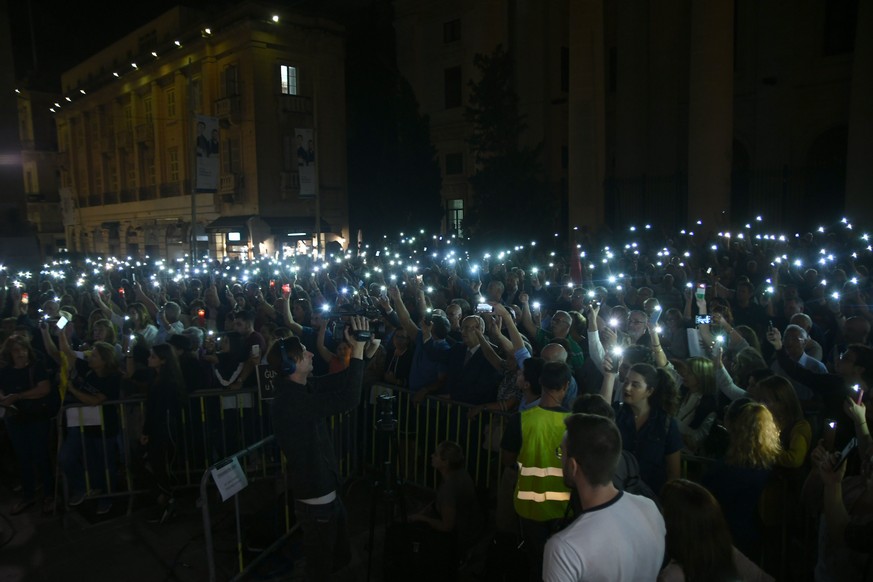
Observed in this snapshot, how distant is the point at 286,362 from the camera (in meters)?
4.65

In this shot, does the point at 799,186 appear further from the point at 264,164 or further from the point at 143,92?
the point at 143,92

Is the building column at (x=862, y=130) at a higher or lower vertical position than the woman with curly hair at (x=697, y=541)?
higher

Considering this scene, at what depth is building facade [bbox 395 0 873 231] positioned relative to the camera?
64.4 ft

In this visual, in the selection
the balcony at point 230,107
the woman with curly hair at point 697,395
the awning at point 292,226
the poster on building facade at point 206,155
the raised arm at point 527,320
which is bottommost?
the woman with curly hair at point 697,395

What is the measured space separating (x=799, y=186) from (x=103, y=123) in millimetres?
49959

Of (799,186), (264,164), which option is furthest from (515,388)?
(264,164)

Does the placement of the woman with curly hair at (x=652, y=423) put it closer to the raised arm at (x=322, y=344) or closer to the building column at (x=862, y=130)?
the raised arm at (x=322, y=344)

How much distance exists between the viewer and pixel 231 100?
34188 mm

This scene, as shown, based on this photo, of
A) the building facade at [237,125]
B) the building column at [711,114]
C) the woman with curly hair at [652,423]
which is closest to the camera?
the woman with curly hair at [652,423]

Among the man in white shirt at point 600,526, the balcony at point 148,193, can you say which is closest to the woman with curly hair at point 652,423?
the man in white shirt at point 600,526

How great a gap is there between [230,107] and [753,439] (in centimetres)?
3484

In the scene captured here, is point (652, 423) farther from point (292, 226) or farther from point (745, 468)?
point (292, 226)

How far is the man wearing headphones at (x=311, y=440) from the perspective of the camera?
4629 mm

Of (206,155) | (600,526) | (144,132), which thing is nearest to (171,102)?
(144,132)
